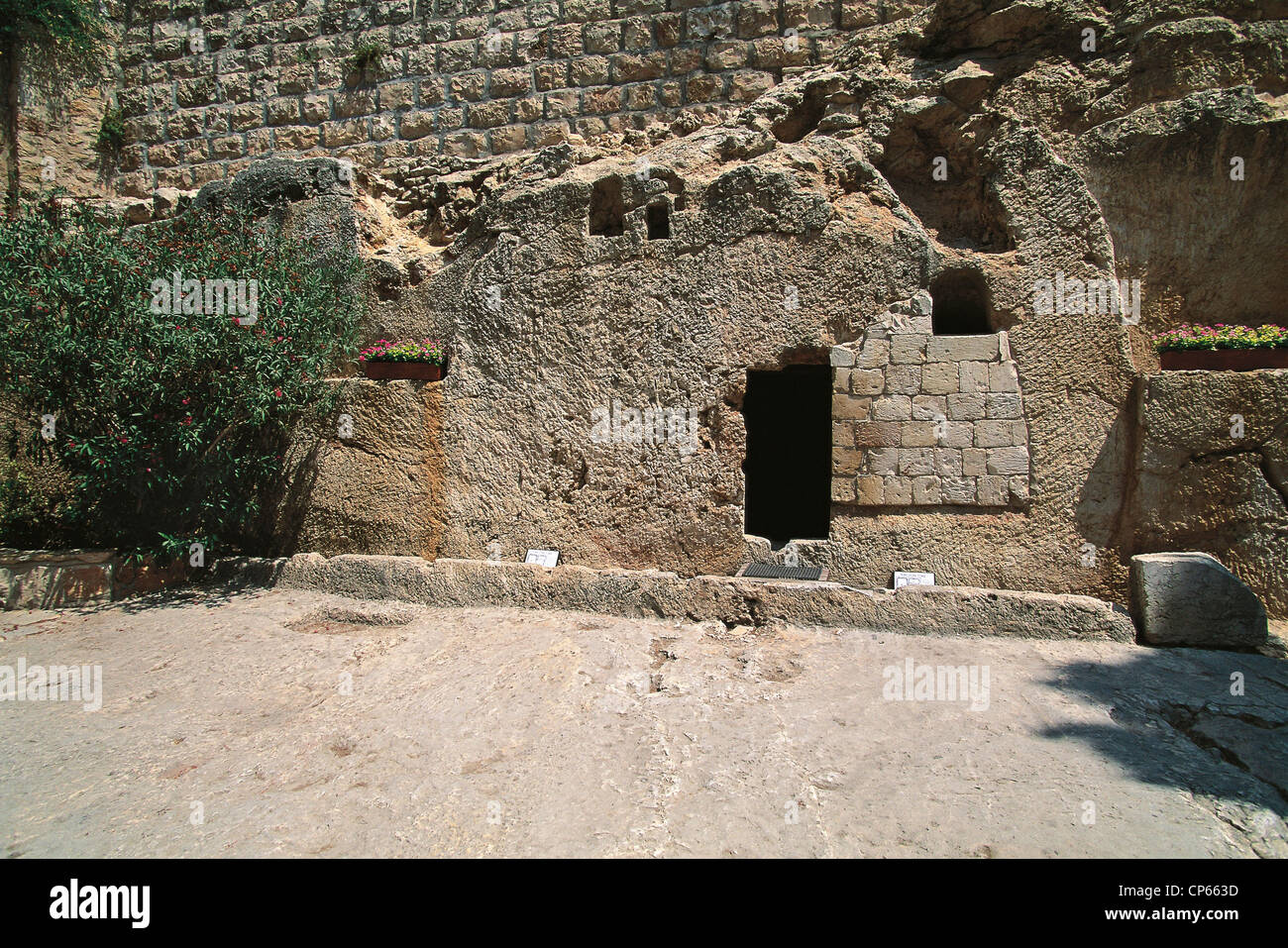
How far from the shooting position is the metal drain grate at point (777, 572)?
4844 millimetres

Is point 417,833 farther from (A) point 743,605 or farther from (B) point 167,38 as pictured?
(B) point 167,38

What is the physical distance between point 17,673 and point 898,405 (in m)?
5.57

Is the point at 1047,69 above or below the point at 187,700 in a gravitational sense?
above

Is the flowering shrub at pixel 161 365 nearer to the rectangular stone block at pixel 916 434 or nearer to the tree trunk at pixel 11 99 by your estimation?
the tree trunk at pixel 11 99

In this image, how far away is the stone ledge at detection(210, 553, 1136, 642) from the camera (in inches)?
170

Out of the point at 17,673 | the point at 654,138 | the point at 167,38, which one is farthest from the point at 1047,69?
the point at 167,38

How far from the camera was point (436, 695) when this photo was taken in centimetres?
384

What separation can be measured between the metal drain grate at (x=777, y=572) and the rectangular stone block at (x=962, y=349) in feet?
5.38

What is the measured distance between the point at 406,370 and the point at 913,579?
401 cm

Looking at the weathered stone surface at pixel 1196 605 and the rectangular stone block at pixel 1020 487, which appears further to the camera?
the rectangular stone block at pixel 1020 487

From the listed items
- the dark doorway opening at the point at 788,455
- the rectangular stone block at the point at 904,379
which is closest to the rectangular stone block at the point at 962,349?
the rectangular stone block at the point at 904,379

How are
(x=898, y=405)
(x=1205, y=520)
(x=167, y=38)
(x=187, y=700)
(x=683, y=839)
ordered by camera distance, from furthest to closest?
(x=167, y=38)
(x=898, y=405)
(x=1205, y=520)
(x=187, y=700)
(x=683, y=839)

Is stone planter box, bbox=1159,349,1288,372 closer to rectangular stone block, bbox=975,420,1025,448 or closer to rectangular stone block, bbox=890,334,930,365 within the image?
rectangular stone block, bbox=975,420,1025,448

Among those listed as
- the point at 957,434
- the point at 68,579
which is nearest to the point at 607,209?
the point at 957,434
